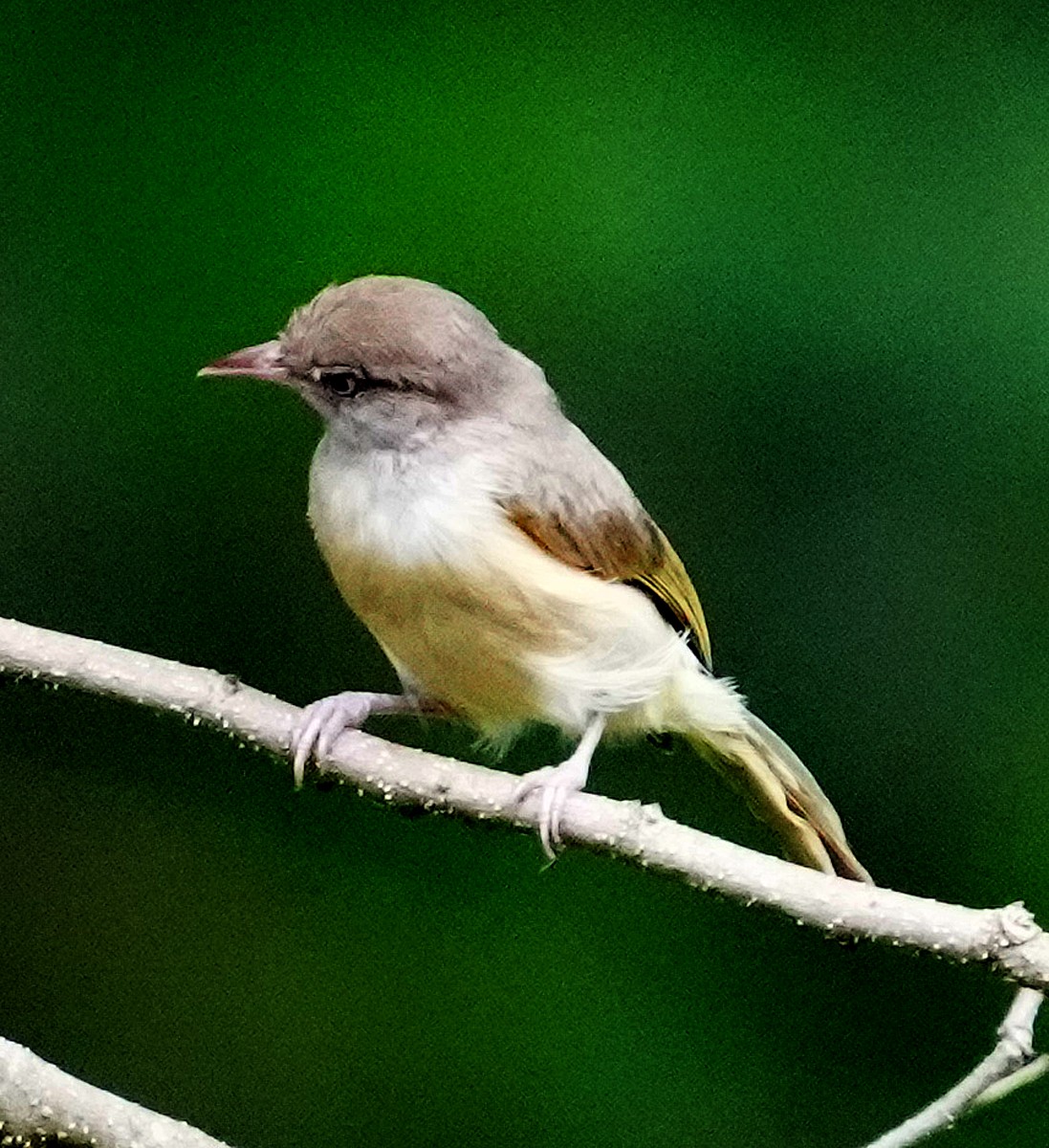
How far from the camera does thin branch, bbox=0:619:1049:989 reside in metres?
1.06

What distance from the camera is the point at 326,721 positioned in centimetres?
126

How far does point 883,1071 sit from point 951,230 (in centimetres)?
80

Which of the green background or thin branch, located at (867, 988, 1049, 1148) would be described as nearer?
thin branch, located at (867, 988, 1049, 1148)

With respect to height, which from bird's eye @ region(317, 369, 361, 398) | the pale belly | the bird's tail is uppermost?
bird's eye @ region(317, 369, 361, 398)

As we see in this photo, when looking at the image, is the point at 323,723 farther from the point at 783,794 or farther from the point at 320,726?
the point at 783,794

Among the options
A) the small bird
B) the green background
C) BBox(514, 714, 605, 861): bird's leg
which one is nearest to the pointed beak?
the small bird

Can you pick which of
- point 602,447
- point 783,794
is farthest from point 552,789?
point 602,447

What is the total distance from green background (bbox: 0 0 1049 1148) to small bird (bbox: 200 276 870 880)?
343 millimetres

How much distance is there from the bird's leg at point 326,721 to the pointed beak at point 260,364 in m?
0.23

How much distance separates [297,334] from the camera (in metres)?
1.25

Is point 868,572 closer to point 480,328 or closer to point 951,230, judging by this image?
point 951,230

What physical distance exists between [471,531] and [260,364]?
183mm

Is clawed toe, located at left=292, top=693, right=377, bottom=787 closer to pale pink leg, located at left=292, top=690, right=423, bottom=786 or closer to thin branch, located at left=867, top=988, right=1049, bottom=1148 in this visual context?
pale pink leg, located at left=292, top=690, right=423, bottom=786

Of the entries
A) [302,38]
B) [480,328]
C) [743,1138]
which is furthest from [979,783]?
[302,38]
